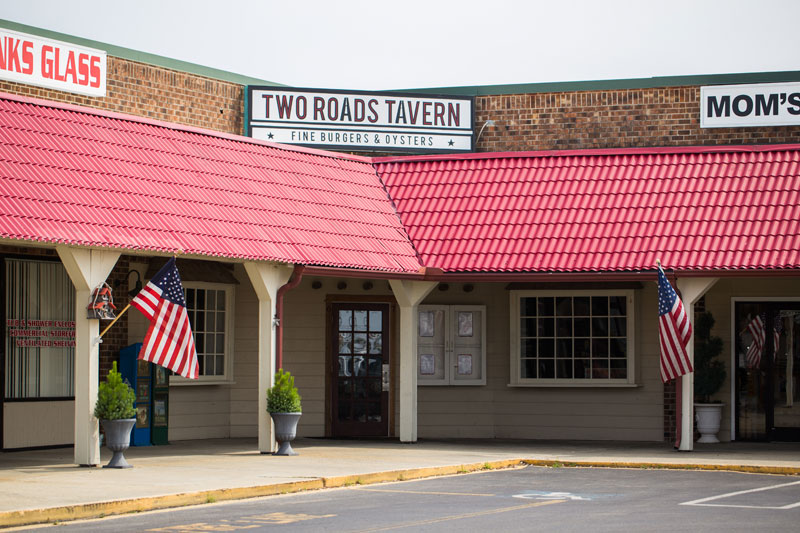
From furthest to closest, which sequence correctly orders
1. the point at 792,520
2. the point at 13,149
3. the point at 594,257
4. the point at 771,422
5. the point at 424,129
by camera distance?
the point at 424,129, the point at 771,422, the point at 594,257, the point at 13,149, the point at 792,520

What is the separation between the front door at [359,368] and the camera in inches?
805

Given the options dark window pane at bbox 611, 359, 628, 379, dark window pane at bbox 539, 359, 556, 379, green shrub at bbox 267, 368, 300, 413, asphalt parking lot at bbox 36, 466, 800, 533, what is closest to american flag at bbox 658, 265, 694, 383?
asphalt parking lot at bbox 36, 466, 800, 533

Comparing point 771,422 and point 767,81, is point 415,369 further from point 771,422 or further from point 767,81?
point 767,81

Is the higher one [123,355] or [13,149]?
[13,149]

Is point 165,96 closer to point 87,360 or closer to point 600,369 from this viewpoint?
point 87,360

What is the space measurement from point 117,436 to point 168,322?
4.67 ft

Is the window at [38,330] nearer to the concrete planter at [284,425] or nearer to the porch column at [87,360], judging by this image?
the porch column at [87,360]

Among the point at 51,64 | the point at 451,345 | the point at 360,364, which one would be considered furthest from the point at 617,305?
the point at 51,64

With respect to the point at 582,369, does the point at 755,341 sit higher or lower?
higher

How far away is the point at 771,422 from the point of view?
19.5 metres

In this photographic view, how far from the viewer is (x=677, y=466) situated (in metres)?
15.7

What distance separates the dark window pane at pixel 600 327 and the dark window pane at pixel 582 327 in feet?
0.27

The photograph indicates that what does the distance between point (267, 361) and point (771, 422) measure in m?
8.16

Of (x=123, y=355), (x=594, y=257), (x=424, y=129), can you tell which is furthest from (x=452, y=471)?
(x=424, y=129)
